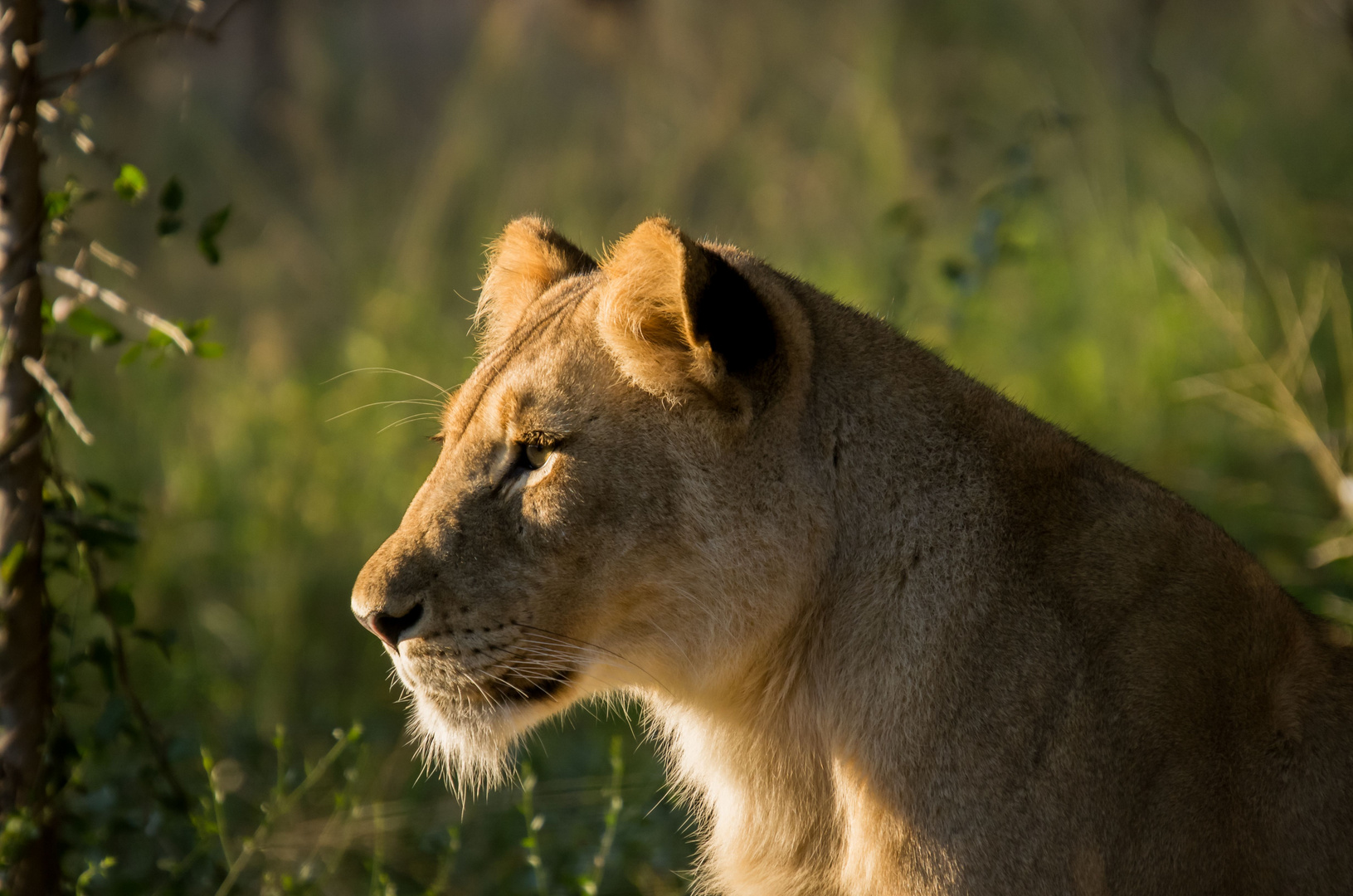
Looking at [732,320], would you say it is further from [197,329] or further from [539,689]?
[197,329]

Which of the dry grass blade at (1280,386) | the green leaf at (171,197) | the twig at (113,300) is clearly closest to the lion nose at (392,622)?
the twig at (113,300)

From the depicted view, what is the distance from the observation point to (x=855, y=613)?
2537mm

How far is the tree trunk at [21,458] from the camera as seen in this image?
2830 millimetres

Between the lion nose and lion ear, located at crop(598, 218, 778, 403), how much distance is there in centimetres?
64

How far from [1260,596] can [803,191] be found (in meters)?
5.82

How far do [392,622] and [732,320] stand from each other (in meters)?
0.89

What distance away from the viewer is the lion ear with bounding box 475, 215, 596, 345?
3.28 meters

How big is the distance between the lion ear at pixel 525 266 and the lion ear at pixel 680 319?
24.4 inches

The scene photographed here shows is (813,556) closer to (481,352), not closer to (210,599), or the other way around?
(481,352)

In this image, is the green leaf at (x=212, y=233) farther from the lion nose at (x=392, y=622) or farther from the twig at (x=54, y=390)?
the lion nose at (x=392, y=622)

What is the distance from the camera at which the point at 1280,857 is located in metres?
2.37

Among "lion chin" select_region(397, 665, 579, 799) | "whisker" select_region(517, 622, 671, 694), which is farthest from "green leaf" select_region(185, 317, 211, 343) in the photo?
"whisker" select_region(517, 622, 671, 694)

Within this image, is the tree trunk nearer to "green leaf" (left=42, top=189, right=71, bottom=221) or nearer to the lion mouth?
"green leaf" (left=42, top=189, right=71, bottom=221)

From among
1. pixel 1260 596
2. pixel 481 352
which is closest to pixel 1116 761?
pixel 1260 596
